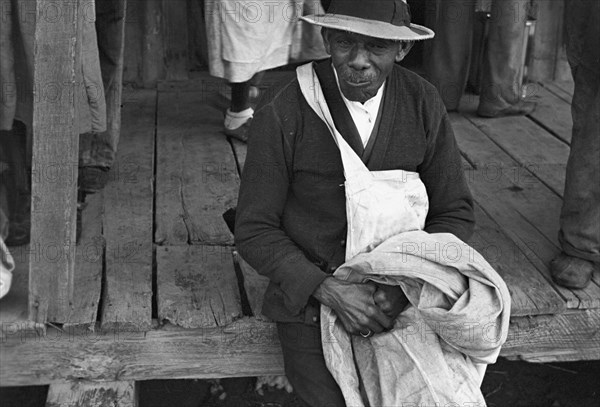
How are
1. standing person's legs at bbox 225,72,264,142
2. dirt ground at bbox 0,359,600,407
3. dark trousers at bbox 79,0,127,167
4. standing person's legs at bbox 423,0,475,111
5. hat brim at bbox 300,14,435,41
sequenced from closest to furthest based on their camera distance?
hat brim at bbox 300,14,435,41, dark trousers at bbox 79,0,127,167, dirt ground at bbox 0,359,600,407, standing person's legs at bbox 225,72,264,142, standing person's legs at bbox 423,0,475,111

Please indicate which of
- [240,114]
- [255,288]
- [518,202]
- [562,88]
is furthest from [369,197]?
[562,88]

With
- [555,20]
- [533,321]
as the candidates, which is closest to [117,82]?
[533,321]

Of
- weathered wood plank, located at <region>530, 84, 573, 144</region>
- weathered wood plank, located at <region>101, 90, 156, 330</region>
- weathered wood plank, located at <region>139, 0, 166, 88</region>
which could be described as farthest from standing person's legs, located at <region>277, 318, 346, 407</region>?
weathered wood plank, located at <region>139, 0, 166, 88</region>

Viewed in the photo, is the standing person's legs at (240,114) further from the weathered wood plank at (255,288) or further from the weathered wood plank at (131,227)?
the weathered wood plank at (255,288)

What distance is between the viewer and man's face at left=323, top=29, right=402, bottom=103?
2477mm

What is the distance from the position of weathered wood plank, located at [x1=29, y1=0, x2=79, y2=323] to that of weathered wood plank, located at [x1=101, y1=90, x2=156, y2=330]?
0.23m

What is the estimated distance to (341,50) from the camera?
2504 millimetres

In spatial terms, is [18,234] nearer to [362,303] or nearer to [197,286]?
[197,286]

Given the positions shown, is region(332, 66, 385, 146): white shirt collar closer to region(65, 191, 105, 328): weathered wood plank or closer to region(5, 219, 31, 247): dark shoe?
region(65, 191, 105, 328): weathered wood plank

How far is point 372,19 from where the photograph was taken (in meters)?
2.46

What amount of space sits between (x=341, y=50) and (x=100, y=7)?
1.55m

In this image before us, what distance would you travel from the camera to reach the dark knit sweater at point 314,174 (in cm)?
261

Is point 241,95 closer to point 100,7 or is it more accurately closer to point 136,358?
point 100,7

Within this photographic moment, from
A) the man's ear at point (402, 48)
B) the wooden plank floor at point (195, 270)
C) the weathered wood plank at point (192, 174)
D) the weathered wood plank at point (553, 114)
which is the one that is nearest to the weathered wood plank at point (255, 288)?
the wooden plank floor at point (195, 270)
